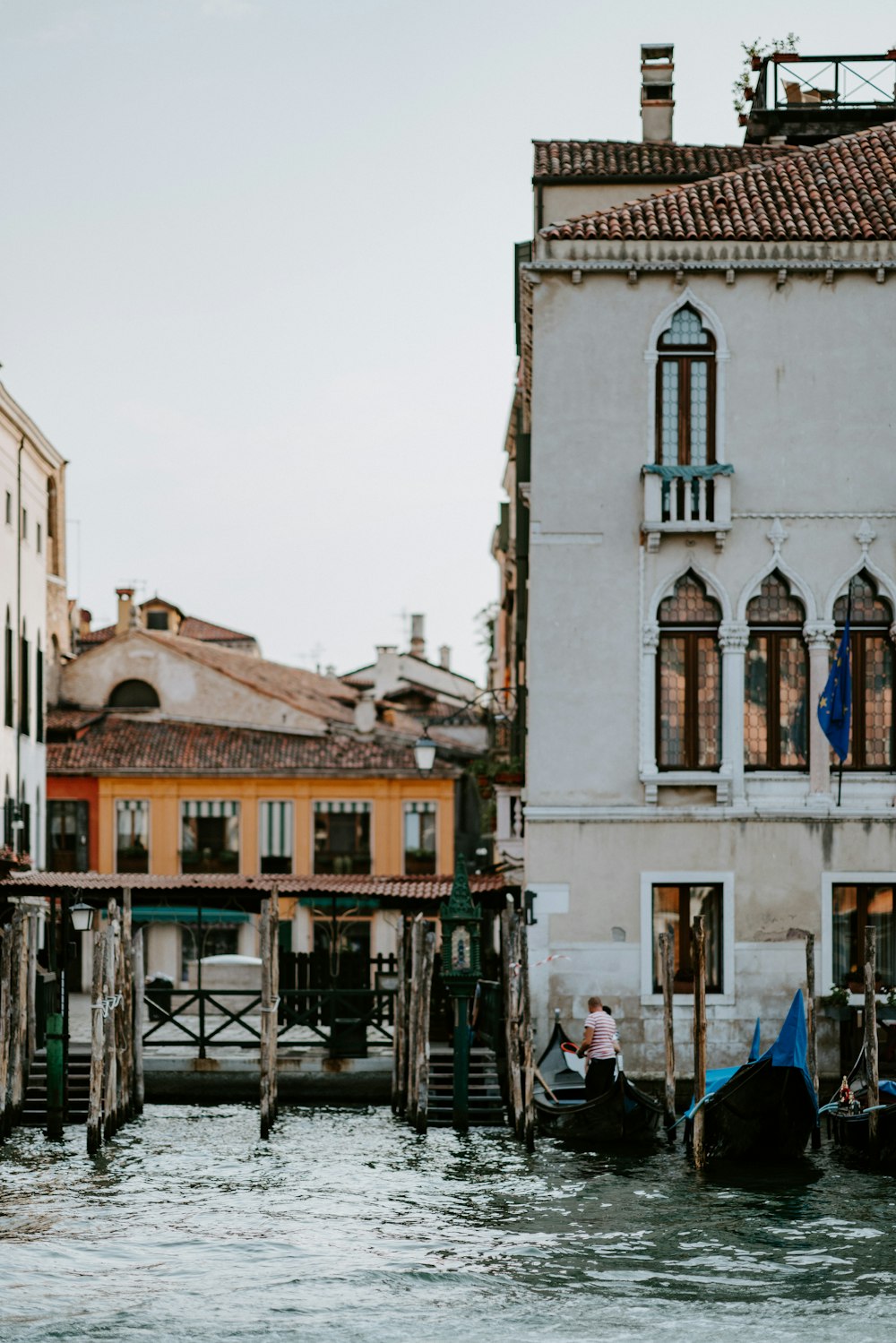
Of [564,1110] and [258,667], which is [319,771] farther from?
[564,1110]

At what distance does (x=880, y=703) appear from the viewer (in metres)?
20.2

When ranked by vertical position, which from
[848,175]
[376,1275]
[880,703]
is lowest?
[376,1275]

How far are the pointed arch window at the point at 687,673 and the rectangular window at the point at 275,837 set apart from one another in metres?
18.7

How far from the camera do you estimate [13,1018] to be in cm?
1867

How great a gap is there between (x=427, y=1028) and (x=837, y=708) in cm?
475

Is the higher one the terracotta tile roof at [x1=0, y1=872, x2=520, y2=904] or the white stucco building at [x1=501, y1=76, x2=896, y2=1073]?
the white stucco building at [x1=501, y1=76, x2=896, y2=1073]

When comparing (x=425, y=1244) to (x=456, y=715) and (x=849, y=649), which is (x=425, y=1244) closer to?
(x=849, y=649)

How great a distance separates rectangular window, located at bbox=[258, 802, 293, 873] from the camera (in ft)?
125

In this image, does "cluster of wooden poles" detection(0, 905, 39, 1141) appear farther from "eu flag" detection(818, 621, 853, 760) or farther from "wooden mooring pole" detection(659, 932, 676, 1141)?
"eu flag" detection(818, 621, 853, 760)

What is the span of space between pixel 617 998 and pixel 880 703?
3.80 metres

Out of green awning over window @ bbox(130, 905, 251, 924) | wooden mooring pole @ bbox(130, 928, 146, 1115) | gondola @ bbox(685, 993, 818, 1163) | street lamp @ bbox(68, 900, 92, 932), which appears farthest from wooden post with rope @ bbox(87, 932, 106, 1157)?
green awning over window @ bbox(130, 905, 251, 924)

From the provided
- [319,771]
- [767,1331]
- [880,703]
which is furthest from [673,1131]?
[319,771]

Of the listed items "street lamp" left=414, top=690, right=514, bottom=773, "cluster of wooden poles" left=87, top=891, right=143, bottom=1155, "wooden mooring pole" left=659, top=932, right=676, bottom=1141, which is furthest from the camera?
"street lamp" left=414, top=690, right=514, bottom=773

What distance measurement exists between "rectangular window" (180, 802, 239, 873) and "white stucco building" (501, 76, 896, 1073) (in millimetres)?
18734
